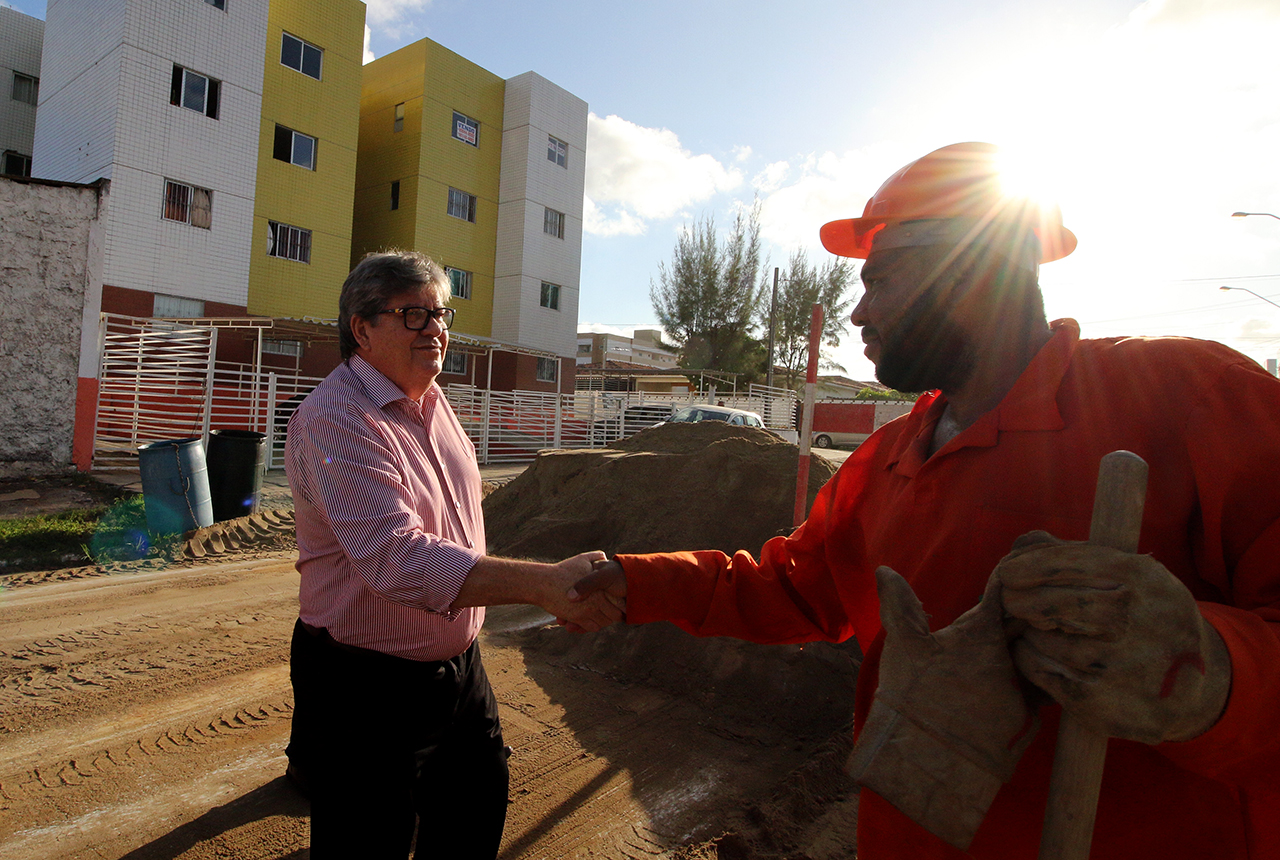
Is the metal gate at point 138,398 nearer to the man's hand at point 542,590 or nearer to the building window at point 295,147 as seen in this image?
the building window at point 295,147

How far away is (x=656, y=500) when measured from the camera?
8.13 meters

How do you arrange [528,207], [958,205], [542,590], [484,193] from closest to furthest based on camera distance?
[958,205] → [542,590] → [484,193] → [528,207]

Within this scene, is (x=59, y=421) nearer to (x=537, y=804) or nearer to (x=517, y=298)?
(x=537, y=804)

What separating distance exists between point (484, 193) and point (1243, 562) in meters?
27.2

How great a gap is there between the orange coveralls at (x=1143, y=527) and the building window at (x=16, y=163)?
28791mm

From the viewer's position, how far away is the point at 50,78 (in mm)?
19031

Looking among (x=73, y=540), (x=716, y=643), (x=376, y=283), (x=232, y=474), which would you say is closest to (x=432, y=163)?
(x=232, y=474)

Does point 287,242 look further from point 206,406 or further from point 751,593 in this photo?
point 751,593

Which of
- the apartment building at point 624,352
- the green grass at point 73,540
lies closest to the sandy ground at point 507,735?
the green grass at point 73,540

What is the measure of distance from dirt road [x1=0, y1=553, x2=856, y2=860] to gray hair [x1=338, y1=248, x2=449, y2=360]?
1257mm

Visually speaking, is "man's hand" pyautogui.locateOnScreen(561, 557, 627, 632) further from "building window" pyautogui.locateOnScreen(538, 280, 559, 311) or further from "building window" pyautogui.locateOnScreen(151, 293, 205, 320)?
"building window" pyautogui.locateOnScreen(538, 280, 559, 311)

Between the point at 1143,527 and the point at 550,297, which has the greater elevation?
the point at 550,297

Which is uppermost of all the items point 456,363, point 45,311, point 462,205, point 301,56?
point 301,56

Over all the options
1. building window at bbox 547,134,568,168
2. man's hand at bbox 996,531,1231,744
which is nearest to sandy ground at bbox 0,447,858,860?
man's hand at bbox 996,531,1231,744
